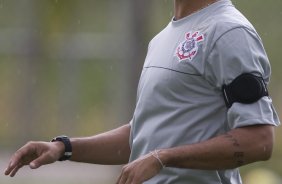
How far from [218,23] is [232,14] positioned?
104 millimetres

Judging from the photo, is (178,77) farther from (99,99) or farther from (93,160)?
(99,99)

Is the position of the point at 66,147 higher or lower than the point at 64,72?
higher

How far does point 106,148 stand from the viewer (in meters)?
4.86

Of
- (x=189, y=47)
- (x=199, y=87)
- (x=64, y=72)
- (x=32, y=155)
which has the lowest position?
(x=64, y=72)

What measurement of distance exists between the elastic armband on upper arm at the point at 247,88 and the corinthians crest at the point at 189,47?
0.23 meters

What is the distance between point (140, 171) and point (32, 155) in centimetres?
83

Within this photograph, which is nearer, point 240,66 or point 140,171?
point 140,171

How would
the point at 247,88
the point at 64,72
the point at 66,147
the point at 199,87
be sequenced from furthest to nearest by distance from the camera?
the point at 64,72
the point at 66,147
the point at 199,87
the point at 247,88

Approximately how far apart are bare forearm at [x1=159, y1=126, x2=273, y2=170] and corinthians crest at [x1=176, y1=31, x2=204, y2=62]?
346 millimetres

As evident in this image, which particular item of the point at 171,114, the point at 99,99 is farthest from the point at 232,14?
the point at 99,99

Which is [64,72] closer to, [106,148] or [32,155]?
[106,148]

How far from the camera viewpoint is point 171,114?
4.25 m

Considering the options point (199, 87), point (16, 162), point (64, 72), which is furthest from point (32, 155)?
point (64, 72)

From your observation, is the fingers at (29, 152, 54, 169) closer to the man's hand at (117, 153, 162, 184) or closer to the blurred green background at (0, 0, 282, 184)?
the man's hand at (117, 153, 162, 184)
